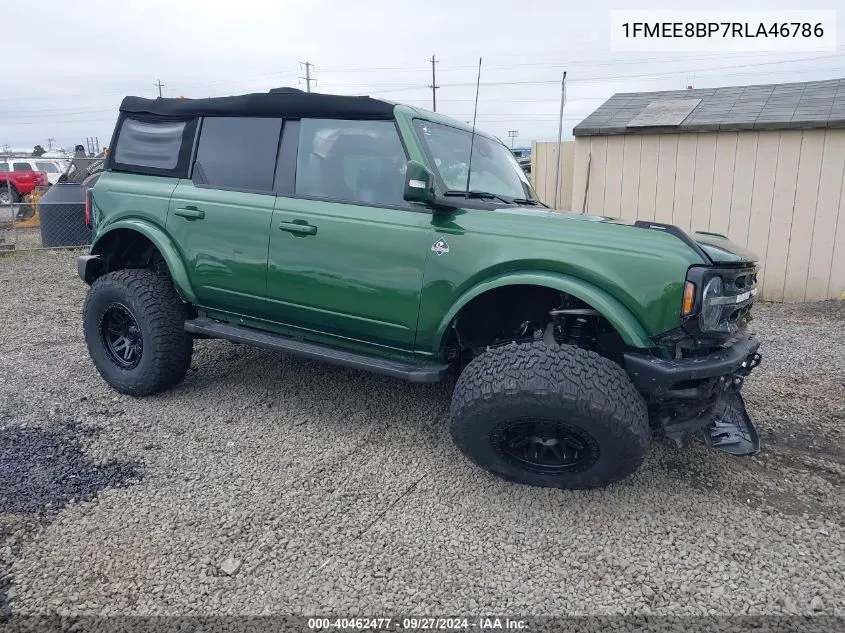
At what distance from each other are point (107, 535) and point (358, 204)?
6.72 ft

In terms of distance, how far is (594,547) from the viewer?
2.71m

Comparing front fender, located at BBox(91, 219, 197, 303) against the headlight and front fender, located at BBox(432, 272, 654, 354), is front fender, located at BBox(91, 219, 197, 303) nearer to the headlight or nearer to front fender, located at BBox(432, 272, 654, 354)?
front fender, located at BBox(432, 272, 654, 354)

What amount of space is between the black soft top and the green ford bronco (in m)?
0.01

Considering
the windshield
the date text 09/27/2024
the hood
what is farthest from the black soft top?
the date text 09/27/2024

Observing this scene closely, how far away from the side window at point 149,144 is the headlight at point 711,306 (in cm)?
345

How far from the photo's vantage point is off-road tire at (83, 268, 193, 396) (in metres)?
4.12

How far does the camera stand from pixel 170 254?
13.3ft

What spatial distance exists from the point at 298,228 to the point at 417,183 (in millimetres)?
902

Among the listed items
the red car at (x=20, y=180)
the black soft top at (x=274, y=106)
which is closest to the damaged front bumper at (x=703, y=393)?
the black soft top at (x=274, y=106)

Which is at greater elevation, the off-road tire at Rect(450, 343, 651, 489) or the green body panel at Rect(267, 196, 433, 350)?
the green body panel at Rect(267, 196, 433, 350)

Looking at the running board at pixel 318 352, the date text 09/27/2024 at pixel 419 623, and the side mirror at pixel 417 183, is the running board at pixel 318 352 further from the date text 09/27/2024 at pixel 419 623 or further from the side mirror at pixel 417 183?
the date text 09/27/2024 at pixel 419 623

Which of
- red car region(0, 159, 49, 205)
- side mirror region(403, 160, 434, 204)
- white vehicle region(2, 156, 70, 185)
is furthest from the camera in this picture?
white vehicle region(2, 156, 70, 185)

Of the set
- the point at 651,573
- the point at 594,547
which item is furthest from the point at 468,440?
the point at 651,573

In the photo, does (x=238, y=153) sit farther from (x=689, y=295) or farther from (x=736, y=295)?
(x=736, y=295)
